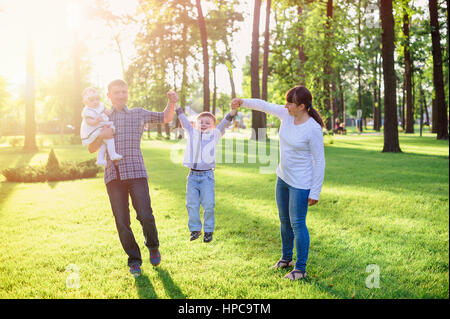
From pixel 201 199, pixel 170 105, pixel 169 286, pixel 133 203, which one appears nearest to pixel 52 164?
pixel 133 203

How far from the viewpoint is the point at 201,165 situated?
15.2 feet

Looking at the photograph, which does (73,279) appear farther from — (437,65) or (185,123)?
(437,65)

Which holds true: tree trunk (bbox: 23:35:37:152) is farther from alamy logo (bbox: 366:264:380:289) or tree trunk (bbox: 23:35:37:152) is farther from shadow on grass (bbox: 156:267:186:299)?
alamy logo (bbox: 366:264:380:289)

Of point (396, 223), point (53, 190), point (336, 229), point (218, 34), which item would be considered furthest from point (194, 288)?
point (218, 34)

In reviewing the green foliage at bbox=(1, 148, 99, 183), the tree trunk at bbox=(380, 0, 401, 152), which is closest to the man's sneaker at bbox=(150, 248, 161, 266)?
the green foliage at bbox=(1, 148, 99, 183)

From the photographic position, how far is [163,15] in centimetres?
633

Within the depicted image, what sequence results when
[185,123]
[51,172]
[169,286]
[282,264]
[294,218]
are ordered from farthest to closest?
[51,172] < [282,264] < [294,218] < [169,286] < [185,123]

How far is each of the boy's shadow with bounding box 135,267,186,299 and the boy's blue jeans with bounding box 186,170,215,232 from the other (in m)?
0.93

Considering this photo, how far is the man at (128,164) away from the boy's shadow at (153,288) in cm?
50

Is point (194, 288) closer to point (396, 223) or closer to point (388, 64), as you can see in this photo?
point (396, 223)

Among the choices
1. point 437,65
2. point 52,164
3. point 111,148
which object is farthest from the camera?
point 437,65

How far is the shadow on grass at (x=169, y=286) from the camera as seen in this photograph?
4820mm

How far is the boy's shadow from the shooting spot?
4.82 meters

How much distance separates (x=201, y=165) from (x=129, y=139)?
40.7 inches
